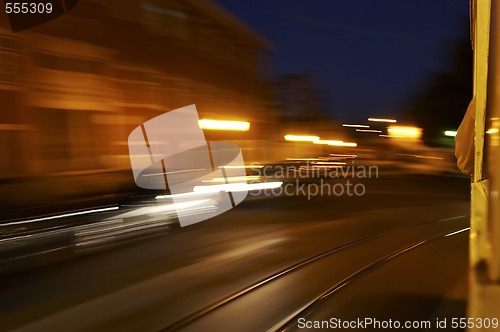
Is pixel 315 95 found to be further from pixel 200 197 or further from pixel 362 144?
pixel 200 197

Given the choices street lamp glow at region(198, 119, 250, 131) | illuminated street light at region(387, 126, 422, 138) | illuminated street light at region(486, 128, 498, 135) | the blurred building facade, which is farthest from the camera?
illuminated street light at region(387, 126, 422, 138)

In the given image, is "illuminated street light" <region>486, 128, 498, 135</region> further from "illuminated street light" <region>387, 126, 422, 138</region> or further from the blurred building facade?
"illuminated street light" <region>387, 126, 422, 138</region>

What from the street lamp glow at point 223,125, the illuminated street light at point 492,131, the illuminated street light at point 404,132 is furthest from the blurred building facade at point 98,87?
the illuminated street light at point 404,132

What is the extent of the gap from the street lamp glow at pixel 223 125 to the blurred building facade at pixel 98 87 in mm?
193

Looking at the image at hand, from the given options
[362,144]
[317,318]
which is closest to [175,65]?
[317,318]

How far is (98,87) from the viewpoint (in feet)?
43.9

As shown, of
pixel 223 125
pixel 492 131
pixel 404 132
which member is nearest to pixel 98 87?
pixel 223 125

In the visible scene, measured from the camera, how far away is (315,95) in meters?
40.0

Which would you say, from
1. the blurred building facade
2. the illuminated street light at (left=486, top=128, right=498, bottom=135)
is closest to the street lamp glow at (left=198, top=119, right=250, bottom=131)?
the blurred building facade

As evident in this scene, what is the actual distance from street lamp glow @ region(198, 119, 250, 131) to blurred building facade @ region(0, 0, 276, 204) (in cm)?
19

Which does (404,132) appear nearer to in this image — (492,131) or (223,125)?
(223,125)

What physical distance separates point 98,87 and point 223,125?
4905 mm

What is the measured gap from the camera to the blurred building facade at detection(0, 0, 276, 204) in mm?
10938

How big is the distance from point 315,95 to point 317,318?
117ft
